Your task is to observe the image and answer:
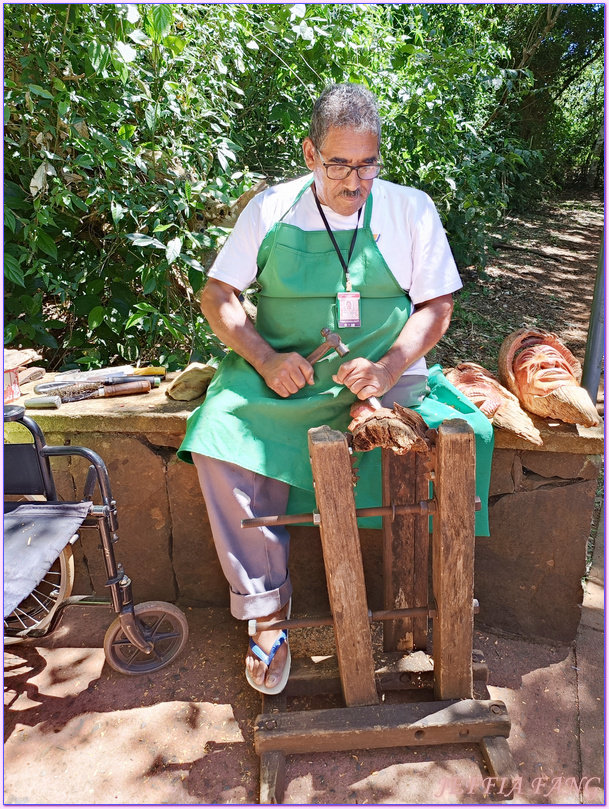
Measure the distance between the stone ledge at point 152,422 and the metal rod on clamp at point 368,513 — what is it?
0.55 metres

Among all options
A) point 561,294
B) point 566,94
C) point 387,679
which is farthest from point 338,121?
point 566,94

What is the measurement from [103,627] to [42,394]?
959mm

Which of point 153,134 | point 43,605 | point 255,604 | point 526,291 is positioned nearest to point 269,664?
point 255,604

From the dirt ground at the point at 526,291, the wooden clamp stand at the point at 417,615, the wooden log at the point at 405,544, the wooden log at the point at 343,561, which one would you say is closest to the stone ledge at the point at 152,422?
the wooden log at the point at 405,544

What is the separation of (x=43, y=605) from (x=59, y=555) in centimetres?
27

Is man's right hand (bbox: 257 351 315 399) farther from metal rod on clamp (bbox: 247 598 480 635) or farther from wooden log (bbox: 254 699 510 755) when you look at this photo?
wooden log (bbox: 254 699 510 755)

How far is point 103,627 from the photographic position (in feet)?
8.55

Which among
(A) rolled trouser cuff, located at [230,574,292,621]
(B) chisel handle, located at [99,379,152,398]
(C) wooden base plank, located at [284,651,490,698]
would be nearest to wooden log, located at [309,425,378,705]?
(C) wooden base plank, located at [284,651,490,698]

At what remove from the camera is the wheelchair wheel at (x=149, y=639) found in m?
2.28

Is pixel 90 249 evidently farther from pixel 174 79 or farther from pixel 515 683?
pixel 515 683

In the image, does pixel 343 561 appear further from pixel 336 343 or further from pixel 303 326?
pixel 303 326

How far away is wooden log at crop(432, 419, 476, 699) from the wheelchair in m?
0.93

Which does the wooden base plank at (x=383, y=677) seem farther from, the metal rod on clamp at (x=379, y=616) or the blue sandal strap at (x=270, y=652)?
the metal rod on clamp at (x=379, y=616)

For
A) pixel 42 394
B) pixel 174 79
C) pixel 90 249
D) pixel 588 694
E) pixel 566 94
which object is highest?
pixel 566 94
